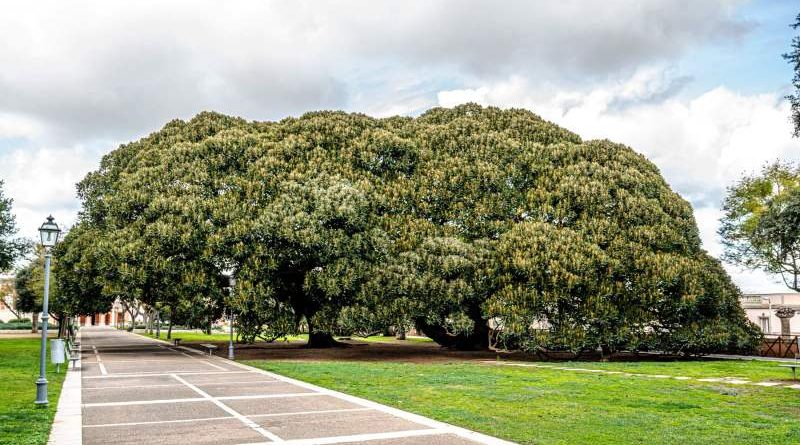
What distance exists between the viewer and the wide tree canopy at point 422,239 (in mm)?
26594

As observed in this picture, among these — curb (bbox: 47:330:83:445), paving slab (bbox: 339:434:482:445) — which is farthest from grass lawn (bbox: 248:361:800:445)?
curb (bbox: 47:330:83:445)

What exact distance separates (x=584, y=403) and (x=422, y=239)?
51.5 feet

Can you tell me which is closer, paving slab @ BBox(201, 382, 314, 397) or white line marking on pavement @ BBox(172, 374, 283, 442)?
white line marking on pavement @ BBox(172, 374, 283, 442)

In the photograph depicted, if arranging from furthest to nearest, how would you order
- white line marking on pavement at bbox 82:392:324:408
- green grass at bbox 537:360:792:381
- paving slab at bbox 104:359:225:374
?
paving slab at bbox 104:359:225:374 < green grass at bbox 537:360:792:381 < white line marking on pavement at bbox 82:392:324:408

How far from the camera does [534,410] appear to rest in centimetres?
1225

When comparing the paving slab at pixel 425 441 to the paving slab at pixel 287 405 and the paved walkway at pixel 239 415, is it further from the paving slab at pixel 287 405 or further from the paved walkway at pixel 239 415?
the paving slab at pixel 287 405

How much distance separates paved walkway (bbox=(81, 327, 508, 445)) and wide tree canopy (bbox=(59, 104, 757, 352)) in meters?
8.82

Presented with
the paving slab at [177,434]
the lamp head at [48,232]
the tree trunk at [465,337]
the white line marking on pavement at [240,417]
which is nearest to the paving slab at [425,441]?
the white line marking on pavement at [240,417]

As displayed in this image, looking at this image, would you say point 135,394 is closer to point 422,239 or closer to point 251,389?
point 251,389

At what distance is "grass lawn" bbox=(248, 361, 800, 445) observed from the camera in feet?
32.4

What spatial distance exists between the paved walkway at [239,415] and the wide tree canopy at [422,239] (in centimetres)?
882

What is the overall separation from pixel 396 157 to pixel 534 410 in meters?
21.0

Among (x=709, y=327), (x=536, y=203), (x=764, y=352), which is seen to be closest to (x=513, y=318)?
(x=536, y=203)

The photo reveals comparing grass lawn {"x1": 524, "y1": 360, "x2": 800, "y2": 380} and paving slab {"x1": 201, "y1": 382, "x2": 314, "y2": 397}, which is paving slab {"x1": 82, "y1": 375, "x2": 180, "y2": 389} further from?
grass lawn {"x1": 524, "y1": 360, "x2": 800, "y2": 380}
